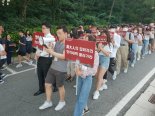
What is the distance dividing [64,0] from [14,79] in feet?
52.1

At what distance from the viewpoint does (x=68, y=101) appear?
7.03 meters

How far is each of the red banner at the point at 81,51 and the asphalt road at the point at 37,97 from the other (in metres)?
1.58

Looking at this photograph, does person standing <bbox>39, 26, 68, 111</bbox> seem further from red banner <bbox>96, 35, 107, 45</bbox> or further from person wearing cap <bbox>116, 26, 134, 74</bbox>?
person wearing cap <bbox>116, 26, 134, 74</bbox>

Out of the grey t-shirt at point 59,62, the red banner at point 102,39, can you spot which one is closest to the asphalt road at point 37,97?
the grey t-shirt at point 59,62

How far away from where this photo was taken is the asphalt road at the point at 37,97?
6304 mm

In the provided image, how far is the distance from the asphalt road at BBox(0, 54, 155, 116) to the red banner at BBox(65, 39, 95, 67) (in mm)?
1576

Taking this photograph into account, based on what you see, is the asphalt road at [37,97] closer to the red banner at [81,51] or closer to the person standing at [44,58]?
the person standing at [44,58]

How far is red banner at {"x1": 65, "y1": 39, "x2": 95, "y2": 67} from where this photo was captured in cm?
491

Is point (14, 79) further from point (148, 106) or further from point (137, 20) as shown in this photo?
point (137, 20)

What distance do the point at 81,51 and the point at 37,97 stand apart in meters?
2.68

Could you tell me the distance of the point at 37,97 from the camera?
7.24 metres

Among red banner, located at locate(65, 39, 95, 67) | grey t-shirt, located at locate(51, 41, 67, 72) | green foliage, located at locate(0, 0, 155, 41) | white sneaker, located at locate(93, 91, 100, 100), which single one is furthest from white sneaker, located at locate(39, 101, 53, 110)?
green foliage, located at locate(0, 0, 155, 41)

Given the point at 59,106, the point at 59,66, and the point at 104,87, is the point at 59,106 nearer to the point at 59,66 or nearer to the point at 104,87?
the point at 59,66

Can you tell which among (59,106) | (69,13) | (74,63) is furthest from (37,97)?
(69,13)
